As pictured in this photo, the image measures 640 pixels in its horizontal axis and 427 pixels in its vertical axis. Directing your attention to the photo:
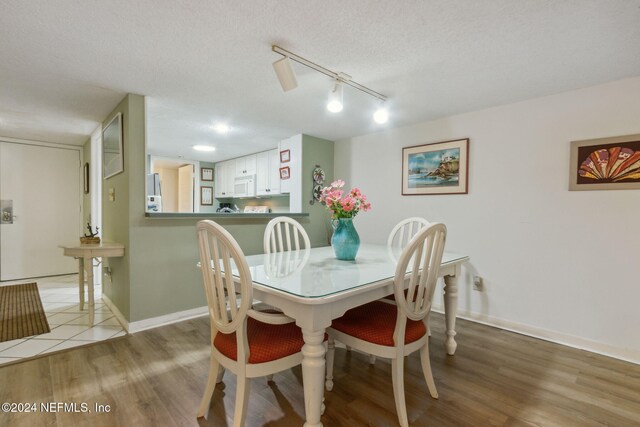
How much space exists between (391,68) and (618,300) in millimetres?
2357

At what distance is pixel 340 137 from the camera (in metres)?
3.98

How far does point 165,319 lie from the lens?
270 cm

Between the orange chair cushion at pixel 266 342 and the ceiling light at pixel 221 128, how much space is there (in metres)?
2.58

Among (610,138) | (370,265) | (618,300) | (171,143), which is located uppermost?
(171,143)

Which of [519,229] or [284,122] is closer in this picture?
[519,229]

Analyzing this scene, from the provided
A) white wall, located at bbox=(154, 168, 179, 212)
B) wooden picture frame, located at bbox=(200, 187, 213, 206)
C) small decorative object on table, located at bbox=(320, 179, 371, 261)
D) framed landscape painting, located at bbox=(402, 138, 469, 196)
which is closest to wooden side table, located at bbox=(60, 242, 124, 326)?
small decorative object on table, located at bbox=(320, 179, 371, 261)

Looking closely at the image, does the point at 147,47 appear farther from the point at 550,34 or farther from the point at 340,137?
the point at 340,137

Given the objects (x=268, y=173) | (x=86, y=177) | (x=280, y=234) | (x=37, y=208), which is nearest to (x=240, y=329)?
(x=280, y=234)

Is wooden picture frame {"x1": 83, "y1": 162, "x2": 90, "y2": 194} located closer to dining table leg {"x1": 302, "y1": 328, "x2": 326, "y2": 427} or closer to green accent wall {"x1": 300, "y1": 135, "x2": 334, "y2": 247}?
green accent wall {"x1": 300, "y1": 135, "x2": 334, "y2": 247}

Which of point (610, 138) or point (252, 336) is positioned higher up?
point (610, 138)

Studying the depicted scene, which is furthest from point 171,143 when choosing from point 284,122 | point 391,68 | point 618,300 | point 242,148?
point 618,300

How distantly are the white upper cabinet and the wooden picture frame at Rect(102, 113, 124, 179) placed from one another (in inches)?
83.9

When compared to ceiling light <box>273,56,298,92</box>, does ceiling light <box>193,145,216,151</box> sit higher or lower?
higher

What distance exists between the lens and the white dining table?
1189mm
